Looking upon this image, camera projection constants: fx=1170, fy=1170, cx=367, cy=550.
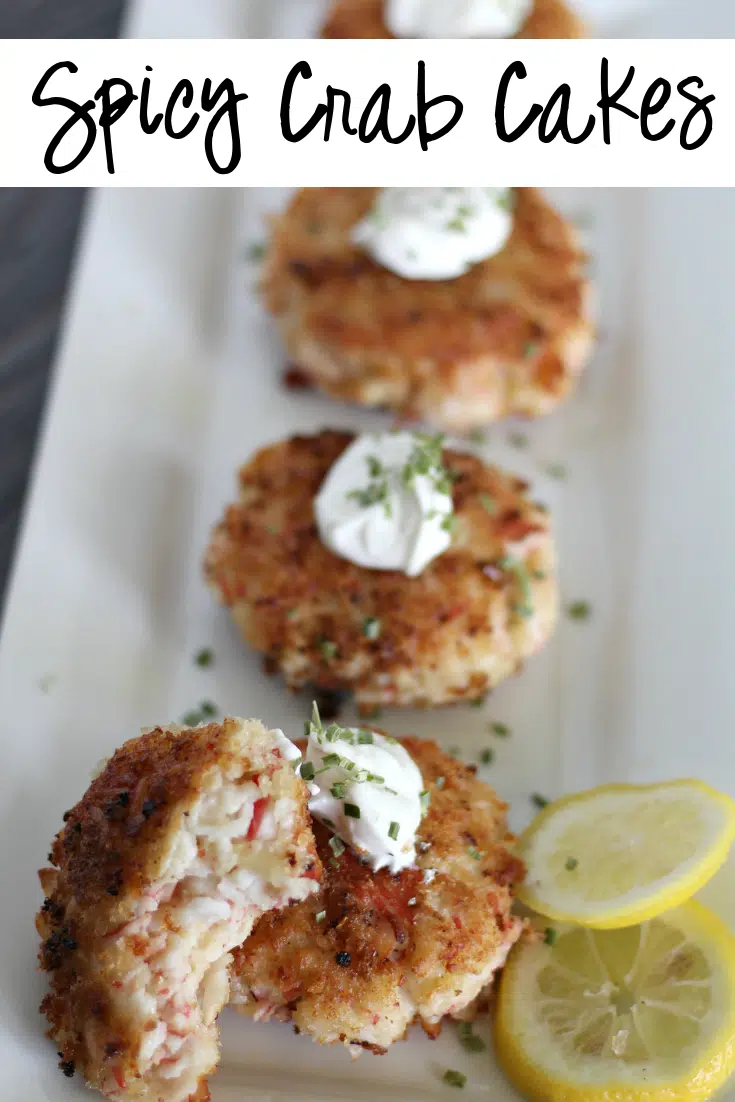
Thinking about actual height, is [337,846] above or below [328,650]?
below

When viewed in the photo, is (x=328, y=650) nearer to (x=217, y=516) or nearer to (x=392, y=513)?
(x=392, y=513)

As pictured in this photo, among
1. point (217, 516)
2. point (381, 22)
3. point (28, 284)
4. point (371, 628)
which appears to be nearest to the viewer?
point (371, 628)

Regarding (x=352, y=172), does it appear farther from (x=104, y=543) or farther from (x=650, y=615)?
(x=650, y=615)

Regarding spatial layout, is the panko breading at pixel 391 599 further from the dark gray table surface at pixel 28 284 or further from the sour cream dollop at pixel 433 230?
the dark gray table surface at pixel 28 284

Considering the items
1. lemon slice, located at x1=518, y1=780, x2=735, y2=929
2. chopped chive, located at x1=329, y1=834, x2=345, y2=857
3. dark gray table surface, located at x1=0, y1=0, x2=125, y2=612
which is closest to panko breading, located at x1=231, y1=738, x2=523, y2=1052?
chopped chive, located at x1=329, y1=834, x2=345, y2=857

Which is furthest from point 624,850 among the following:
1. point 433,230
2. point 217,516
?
point 433,230

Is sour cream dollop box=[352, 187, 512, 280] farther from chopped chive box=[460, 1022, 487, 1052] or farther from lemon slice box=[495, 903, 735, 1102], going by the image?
chopped chive box=[460, 1022, 487, 1052]
